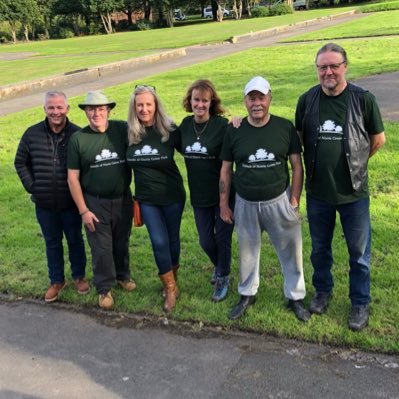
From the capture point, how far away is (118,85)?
17234 millimetres

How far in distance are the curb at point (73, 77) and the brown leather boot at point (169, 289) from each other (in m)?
14.2

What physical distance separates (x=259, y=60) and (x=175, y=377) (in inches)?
698

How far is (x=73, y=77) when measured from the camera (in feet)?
62.7

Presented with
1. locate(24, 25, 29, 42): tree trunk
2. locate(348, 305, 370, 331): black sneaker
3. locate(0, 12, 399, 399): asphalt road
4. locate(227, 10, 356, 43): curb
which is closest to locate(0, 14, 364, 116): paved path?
locate(227, 10, 356, 43): curb

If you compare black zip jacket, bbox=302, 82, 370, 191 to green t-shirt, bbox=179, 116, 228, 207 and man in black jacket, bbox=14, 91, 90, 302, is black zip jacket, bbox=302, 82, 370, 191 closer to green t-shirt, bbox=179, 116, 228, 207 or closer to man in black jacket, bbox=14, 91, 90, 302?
green t-shirt, bbox=179, 116, 228, 207

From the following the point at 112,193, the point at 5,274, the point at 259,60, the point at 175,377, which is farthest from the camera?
the point at 259,60

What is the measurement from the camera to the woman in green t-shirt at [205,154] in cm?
402

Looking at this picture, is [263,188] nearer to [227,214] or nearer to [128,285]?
[227,214]

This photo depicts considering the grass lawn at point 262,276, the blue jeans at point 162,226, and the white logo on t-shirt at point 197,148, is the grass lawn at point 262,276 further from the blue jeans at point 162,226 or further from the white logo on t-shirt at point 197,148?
the white logo on t-shirt at point 197,148

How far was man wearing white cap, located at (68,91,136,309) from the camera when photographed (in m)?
4.21

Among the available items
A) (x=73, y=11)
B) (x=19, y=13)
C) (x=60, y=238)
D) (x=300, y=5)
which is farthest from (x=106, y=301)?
(x=300, y=5)

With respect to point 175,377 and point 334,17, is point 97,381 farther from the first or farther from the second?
point 334,17

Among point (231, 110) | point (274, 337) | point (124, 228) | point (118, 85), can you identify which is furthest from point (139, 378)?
point (118, 85)

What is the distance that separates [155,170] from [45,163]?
94 cm
